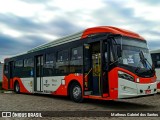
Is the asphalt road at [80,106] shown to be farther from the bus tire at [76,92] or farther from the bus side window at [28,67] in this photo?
the bus side window at [28,67]

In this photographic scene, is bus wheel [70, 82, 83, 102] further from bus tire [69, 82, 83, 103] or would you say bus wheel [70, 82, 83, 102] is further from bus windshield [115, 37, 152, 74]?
bus windshield [115, 37, 152, 74]

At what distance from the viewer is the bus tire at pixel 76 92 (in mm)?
13309

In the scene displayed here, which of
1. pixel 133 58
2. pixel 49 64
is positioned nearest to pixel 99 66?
pixel 133 58

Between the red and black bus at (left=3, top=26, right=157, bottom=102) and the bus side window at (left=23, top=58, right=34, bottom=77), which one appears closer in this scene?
the red and black bus at (left=3, top=26, right=157, bottom=102)

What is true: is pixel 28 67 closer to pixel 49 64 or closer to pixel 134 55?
pixel 49 64

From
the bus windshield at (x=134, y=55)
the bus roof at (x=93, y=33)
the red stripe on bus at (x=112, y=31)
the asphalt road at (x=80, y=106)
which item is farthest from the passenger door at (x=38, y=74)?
the bus windshield at (x=134, y=55)

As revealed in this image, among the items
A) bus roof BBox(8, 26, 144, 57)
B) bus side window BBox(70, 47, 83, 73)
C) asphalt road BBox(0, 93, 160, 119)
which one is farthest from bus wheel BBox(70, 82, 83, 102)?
bus roof BBox(8, 26, 144, 57)

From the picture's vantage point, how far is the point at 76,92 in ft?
44.6

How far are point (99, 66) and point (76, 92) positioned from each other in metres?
2.09

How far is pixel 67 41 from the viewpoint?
1476 cm

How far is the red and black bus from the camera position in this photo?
440 inches

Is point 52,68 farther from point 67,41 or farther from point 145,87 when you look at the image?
point 145,87

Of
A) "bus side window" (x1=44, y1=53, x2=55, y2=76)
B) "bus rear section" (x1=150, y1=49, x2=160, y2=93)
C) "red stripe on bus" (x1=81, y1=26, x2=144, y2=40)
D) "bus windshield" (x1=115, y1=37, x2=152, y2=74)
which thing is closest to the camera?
"bus windshield" (x1=115, y1=37, x2=152, y2=74)

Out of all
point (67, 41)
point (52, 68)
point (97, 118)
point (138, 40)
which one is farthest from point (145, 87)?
point (52, 68)
